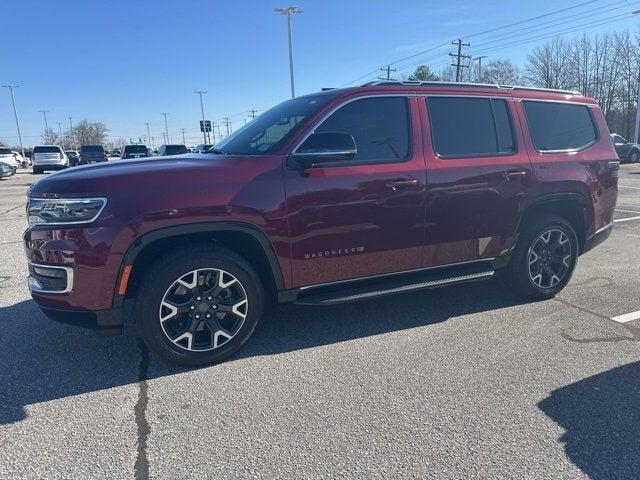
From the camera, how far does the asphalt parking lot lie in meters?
2.50

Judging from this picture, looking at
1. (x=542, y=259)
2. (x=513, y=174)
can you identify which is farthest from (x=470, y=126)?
(x=542, y=259)

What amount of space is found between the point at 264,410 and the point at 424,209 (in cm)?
212

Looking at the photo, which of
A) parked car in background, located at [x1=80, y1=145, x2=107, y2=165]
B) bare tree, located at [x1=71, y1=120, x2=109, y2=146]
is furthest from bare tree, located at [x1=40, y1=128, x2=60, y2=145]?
parked car in background, located at [x1=80, y1=145, x2=107, y2=165]

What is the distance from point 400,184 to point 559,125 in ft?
7.11

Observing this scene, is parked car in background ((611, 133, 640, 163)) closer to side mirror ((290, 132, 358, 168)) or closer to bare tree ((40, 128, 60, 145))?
side mirror ((290, 132, 358, 168))

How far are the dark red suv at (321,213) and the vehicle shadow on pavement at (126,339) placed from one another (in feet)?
1.18

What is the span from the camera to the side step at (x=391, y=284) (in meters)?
3.83

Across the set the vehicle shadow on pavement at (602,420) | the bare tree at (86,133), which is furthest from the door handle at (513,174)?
the bare tree at (86,133)

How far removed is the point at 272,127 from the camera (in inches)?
162

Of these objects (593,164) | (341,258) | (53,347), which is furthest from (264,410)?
(593,164)

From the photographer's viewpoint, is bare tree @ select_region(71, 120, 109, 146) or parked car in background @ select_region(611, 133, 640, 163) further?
bare tree @ select_region(71, 120, 109, 146)

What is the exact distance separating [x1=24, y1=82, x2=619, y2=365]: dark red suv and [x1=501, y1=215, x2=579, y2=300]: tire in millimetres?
16

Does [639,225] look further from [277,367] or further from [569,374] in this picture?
[277,367]

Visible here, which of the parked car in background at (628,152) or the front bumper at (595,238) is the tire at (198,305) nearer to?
the front bumper at (595,238)
